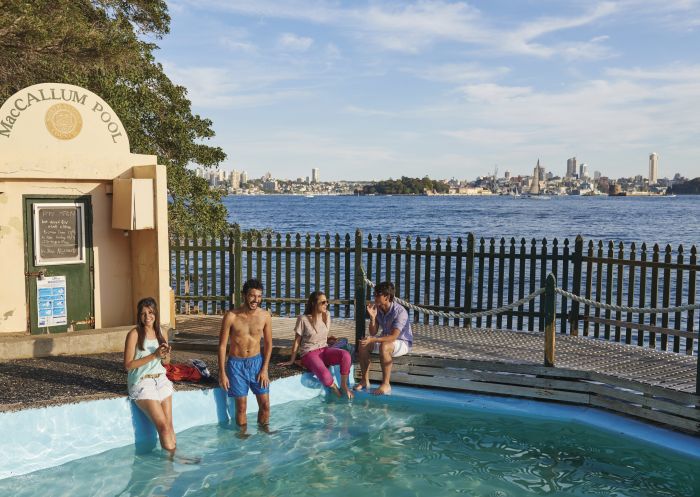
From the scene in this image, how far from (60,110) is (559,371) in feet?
25.5

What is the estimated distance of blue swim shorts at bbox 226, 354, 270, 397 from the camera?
26.9 ft

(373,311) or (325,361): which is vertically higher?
(373,311)

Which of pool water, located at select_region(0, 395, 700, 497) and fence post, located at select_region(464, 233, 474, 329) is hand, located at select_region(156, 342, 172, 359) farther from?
fence post, located at select_region(464, 233, 474, 329)

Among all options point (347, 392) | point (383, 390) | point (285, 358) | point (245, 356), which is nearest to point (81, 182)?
point (285, 358)

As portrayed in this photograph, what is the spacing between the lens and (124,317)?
35.9 feet

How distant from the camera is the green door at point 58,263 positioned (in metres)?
Answer: 9.92

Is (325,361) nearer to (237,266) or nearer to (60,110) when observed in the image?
(237,266)

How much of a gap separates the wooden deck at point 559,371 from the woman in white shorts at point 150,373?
289 cm

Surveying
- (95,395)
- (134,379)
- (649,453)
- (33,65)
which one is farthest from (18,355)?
(649,453)

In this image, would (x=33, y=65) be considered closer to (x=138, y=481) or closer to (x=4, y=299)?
(x=4, y=299)

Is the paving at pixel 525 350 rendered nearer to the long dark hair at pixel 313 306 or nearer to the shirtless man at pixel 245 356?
the long dark hair at pixel 313 306

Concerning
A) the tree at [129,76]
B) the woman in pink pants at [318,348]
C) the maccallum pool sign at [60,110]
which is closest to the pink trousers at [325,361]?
the woman in pink pants at [318,348]

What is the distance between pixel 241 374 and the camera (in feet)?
26.9

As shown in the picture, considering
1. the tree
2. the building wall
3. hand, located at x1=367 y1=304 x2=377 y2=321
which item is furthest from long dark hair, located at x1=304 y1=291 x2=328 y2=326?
the tree
